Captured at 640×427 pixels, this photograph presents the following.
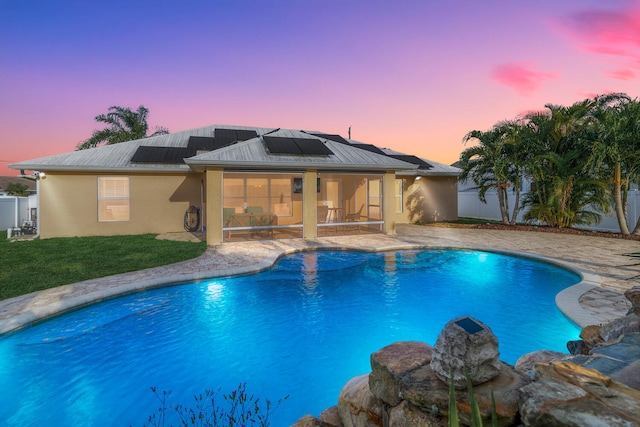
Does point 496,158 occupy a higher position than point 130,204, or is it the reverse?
point 496,158

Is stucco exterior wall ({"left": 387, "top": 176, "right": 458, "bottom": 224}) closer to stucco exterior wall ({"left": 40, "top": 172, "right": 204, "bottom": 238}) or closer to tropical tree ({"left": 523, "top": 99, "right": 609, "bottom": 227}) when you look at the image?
tropical tree ({"left": 523, "top": 99, "right": 609, "bottom": 227})

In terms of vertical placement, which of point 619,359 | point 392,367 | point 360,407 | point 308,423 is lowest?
point 308,423

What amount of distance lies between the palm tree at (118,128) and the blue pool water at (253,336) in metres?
21.5

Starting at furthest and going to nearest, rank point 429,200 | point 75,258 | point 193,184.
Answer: point 429,200, point 193,184, point 75,258

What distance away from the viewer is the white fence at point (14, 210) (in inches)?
620

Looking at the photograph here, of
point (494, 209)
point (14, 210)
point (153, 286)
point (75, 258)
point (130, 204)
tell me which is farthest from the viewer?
point (494, 209)

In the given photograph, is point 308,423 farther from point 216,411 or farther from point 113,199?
point 113,199

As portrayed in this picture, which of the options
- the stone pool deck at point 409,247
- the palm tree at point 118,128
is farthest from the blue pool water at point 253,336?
the palm tree at point 118,128

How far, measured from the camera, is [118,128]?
23.7m

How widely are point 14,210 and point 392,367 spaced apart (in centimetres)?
2096

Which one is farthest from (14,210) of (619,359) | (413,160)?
(619,359)

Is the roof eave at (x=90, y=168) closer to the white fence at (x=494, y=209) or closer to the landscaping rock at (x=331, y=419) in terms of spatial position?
the landscaping rock at (x=331, y=419)

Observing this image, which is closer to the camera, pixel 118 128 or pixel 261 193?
pixel 261 193

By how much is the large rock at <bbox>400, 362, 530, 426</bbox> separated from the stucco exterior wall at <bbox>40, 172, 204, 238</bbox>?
1416cm
